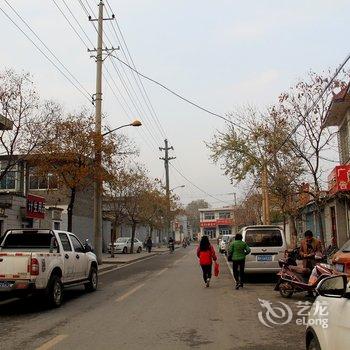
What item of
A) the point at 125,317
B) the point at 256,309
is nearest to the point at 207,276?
the point at 256,309

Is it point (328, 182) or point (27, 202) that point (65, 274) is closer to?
point (27, 202)

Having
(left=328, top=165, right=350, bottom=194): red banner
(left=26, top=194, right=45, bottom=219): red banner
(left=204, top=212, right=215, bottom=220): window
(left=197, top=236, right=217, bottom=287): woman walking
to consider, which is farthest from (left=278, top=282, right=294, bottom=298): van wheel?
(left=204, top=212, right=215, bottom=220): window

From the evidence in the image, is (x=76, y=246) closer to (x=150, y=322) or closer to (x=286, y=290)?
(x=150, y=322)

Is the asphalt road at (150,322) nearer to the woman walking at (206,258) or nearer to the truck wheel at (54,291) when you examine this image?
the truck wheel at (54,291)

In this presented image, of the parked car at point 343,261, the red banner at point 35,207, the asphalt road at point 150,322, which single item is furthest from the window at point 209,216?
the parked car at point 343,261

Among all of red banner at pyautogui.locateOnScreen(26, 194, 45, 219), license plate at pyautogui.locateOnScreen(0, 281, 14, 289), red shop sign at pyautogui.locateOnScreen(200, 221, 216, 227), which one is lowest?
license plate at pyautogui.locateOnScreen(0, 281, 14, 289)

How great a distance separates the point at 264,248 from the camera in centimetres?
1666

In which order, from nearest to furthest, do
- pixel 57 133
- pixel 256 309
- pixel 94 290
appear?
pixel 256 309 → pixel 94 290 → pixel 57 133

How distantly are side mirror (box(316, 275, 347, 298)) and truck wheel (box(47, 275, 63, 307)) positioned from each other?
813 centimetres

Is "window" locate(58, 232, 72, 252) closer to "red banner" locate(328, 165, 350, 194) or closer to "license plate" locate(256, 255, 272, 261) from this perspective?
"license plate" locate(256, 255, 272, 261)

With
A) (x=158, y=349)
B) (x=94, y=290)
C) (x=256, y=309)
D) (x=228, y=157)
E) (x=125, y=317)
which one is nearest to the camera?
(x=158, y=349)

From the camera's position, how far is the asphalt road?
779cm

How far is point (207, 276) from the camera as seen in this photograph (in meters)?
15.8

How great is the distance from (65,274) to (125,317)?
3175mm
